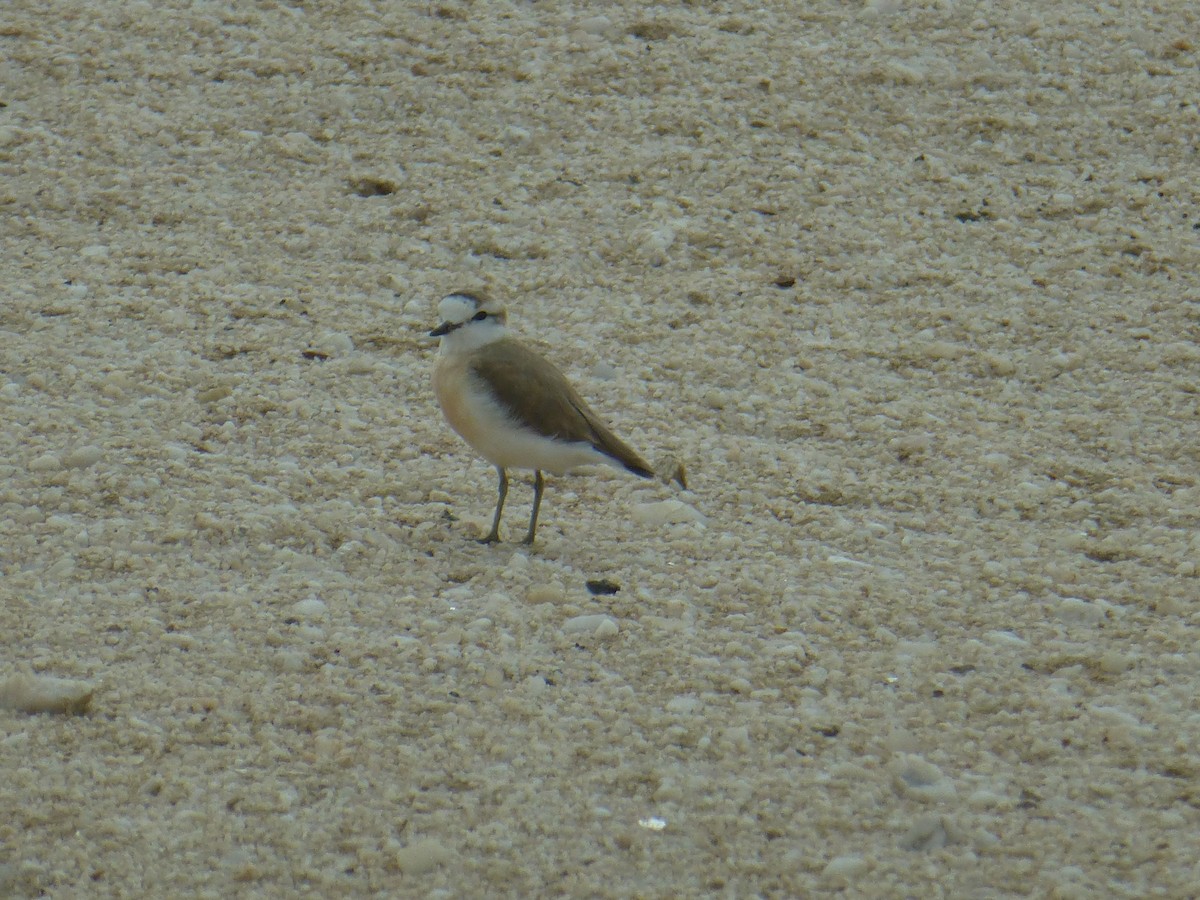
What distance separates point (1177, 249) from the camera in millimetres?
6539

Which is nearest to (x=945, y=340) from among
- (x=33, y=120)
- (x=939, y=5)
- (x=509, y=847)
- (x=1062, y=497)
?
(x=1062, y=497)

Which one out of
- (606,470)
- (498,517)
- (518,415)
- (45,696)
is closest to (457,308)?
(518,415)

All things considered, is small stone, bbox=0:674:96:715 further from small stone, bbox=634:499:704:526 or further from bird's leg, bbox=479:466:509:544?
small stone, bbox=634:499:704:526

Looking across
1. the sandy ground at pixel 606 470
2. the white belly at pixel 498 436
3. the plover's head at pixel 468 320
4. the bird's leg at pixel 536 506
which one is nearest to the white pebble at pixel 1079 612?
the sandy ground at pixel 606 470

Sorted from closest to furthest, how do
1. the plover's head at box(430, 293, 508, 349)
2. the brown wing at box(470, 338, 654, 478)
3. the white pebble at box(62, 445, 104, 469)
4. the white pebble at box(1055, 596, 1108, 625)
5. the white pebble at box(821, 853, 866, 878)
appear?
the white pebble at box(821, 853, 866, 878) → the white pebble at box(1055, 596, 1108, 625) → the brown wing at box(470, 338, 654, 478) → the plover's head at box(430, 293, 508, 349) → the white pebble at box(62, 445, 104, 469)

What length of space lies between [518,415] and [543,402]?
88 mm

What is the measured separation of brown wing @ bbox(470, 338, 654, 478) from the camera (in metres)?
4.63

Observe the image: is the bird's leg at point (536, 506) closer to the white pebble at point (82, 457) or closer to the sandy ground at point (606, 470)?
the sandy ground at point (606, 470)

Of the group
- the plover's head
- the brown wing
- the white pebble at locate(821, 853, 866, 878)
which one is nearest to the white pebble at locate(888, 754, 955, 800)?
the white pebble at locate(821, 853, 866, 878)

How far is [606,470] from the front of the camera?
534 cm

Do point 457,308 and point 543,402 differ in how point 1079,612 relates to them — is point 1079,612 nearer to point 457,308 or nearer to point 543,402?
point 543,402

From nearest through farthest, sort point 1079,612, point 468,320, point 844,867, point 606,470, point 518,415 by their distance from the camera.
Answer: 1. point 844,867
2. point 1079,612
3. point 518,415
4. point 468,320
5. point 606,470

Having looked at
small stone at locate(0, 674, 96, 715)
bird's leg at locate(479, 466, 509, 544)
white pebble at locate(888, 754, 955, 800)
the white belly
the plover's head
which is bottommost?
small stone at locate(0, 674, 96, 715)

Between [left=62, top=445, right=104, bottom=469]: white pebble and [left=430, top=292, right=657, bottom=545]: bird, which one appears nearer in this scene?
[left=430, top=292, right=657, bottom=545]: bird
